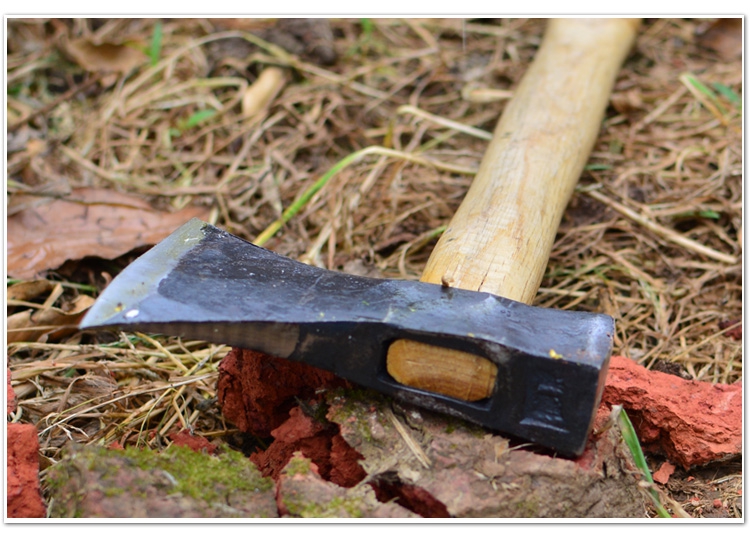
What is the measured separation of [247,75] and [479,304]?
264 cm

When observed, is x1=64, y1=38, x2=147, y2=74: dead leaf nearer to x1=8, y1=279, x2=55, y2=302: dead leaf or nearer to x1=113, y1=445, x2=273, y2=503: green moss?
x1=8, y1=279, x2=55, y2=302: dead leaf

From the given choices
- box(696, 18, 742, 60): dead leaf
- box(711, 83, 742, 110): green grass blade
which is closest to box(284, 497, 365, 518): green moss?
box(711, 83, 742, 110): green grass blade

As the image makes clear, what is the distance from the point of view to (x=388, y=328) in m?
1.65

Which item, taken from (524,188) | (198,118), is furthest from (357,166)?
(524,188)

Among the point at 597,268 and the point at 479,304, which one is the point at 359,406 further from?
the point at 597,268

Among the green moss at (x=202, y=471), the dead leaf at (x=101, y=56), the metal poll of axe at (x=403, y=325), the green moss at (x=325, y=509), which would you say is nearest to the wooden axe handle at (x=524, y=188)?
the metal poll of axe at (x=403, y=325)

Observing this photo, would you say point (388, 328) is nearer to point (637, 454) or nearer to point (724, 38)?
point (637, 454)

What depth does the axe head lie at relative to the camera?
160 centimetres

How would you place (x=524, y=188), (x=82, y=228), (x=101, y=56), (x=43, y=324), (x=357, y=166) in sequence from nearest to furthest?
(x=524, y=188) → (x=43, y=324) → (x=82, y=228) → (x=357, y=166) → (x=101, y=56)

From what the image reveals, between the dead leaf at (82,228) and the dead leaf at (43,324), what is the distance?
0.26 meters

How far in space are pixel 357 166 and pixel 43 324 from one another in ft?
4.90

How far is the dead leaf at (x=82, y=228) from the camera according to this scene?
2770 mm

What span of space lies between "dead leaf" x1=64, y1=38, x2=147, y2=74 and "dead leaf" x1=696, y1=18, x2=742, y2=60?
323 centimetres

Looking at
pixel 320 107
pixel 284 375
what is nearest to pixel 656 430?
pixel 284 375
